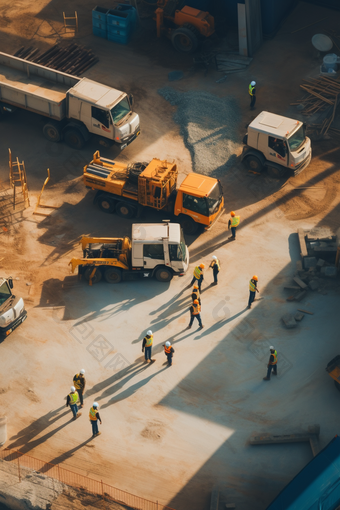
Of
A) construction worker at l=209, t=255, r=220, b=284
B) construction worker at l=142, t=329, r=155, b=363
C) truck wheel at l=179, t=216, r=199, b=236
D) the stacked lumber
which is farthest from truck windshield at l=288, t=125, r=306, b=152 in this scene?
construction worker at l=142, t=329, r=155, b=363

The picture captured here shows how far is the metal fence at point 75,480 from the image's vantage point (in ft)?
59.3

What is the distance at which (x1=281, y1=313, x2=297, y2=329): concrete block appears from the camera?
2195 cm

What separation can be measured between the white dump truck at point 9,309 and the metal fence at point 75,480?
4.25 m

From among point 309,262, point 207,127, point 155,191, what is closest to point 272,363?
point 309,262

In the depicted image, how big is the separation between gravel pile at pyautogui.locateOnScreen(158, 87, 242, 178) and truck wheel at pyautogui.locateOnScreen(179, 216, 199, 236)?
3.60 metres

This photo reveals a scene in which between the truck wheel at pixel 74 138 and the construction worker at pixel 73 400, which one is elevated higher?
the truck wheel at pixel 74 138

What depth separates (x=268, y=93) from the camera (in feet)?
104

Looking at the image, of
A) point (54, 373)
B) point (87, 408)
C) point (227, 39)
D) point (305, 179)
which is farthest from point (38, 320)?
point (227, 39)

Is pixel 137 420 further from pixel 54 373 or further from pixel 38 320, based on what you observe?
pixel 38 320

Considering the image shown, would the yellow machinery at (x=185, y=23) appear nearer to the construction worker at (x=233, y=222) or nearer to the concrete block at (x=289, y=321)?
the construction worker at (x=233, y=222)

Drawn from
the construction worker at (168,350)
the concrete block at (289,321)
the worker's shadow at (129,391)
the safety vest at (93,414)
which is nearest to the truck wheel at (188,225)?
the concrete block at (289,321)

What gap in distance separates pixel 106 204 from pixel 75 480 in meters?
11.5

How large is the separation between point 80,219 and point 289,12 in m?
18.1

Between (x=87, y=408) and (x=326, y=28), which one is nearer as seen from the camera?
(x=87, y=408)
